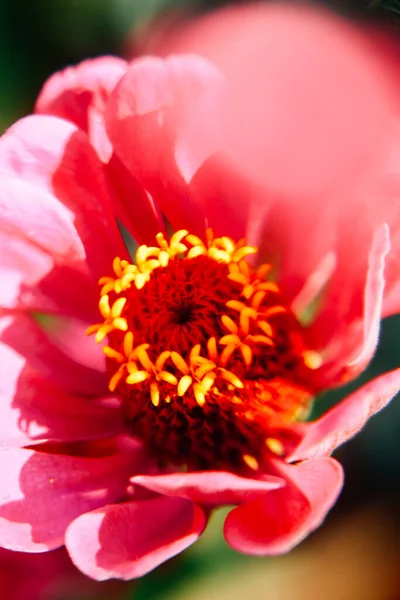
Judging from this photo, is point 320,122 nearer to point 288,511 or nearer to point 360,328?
point 360,328

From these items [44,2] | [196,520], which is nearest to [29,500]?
[196,520]

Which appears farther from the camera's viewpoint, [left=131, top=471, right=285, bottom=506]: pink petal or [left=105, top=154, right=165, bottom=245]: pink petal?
[left=105, top=154, right=165, bottom=245]: pink petal

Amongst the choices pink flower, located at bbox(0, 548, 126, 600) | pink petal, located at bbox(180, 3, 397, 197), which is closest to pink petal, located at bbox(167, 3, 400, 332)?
pink petal, located at bbox(180, 3, 397, 197)

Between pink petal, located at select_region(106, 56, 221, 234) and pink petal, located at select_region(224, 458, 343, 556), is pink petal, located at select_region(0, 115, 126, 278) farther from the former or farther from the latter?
pink petal, located at select_region(224, 458, 343, 556)

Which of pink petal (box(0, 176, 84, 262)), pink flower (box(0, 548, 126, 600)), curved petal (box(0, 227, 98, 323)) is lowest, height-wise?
pink flower (box(0, 548, 126, 600))

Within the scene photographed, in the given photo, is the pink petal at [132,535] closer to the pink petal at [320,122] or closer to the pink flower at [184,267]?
the pink flower at [184,267]

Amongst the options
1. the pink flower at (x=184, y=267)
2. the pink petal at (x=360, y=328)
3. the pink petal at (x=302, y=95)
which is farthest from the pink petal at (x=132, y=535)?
the pink petal at (x=302, y=95)
